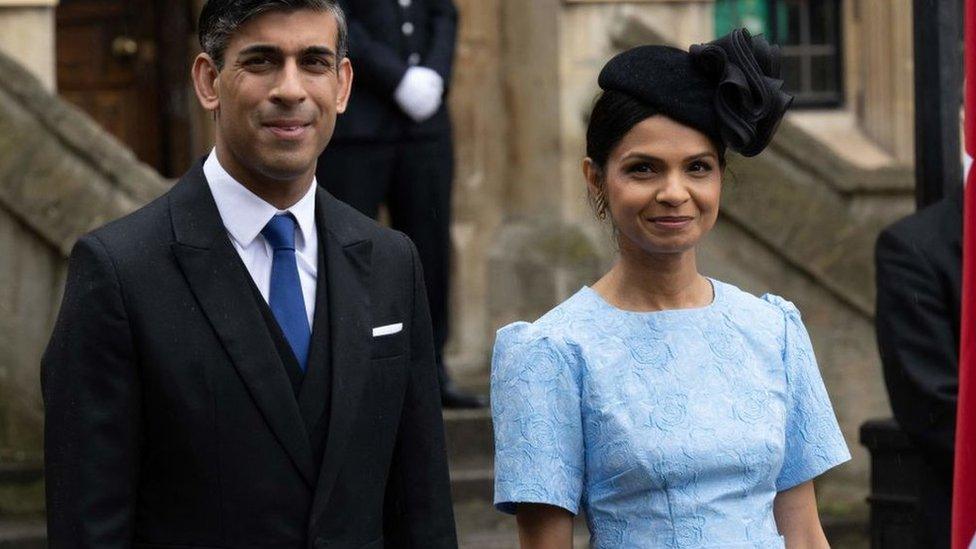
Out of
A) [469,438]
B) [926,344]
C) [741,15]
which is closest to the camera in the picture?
[926,344]

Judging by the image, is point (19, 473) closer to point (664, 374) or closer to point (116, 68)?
point (116, 68)

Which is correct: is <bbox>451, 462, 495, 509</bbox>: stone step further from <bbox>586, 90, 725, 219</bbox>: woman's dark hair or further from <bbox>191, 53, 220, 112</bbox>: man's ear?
<bbox>191, 53, 220, 112</bbox>: man's ear

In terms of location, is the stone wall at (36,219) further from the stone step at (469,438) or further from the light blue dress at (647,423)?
the light blue dress at (647,423)

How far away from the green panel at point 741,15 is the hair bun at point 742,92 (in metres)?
7.90

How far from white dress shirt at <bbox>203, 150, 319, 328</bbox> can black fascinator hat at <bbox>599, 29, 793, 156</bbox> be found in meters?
0.59

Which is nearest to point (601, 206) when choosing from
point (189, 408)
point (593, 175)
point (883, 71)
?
point (593, 175)

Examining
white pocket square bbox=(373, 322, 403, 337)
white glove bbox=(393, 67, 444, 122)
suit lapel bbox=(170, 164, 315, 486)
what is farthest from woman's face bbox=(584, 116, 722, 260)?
white glove bbox=(393, 67, 444, 122)

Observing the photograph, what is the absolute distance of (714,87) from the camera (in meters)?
3.96

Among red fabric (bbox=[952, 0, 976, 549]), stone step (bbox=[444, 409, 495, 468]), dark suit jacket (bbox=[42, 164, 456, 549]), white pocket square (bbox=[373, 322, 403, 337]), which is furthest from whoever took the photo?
stone step (bbox=[444, 409, 495, 468])

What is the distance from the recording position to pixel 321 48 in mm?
3889

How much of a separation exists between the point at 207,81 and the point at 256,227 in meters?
0.28

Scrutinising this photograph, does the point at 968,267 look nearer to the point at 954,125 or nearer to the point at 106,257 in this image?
the point at 106,257

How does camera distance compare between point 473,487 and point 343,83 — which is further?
point 473,487

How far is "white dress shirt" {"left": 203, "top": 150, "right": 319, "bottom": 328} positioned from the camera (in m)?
3.90
